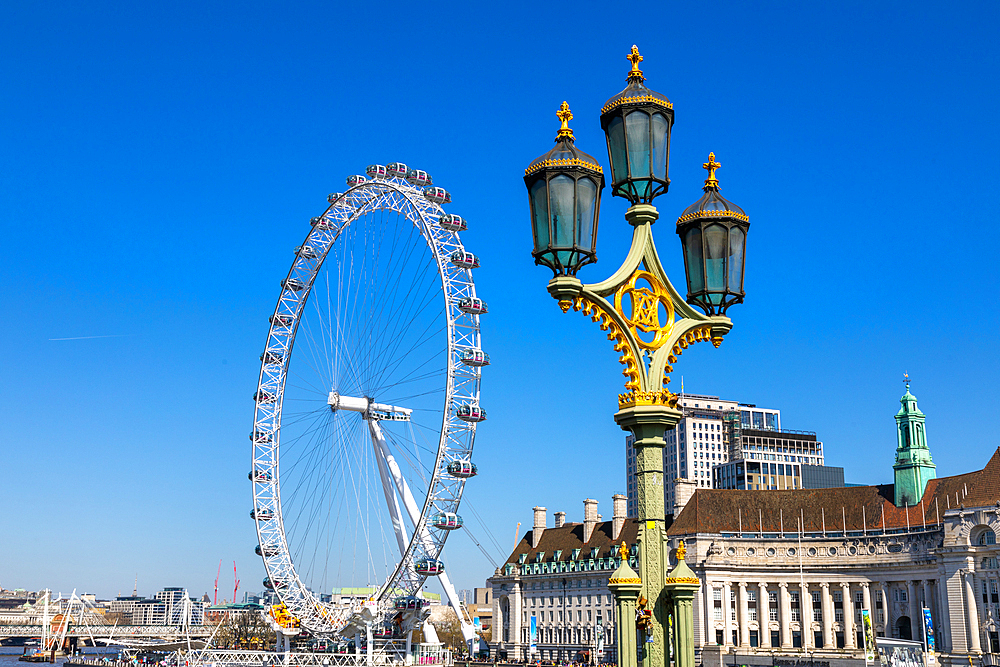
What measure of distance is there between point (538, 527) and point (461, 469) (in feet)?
197

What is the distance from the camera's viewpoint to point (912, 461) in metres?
99.0

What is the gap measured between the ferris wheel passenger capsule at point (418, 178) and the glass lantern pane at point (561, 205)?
208 feet

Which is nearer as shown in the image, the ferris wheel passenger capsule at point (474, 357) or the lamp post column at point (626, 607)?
the lamp post column at point (626, 607)

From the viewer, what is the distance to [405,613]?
73.4m

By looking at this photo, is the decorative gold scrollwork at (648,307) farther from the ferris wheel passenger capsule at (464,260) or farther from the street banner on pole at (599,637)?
the street banner on pole at (599,637)

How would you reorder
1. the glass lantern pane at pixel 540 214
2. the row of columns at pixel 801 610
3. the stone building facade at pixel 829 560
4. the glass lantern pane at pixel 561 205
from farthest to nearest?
the row of columns at pixel 801 610 < the stone building facade at pixel 829 560 < the glass lantern pane at pixel 540 214 < the glass lantern pane at pixel 561 205

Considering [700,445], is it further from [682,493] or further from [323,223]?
[323,223]

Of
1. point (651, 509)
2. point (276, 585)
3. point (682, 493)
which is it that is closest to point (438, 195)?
point (276, 585)

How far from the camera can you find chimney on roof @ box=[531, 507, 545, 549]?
408ft

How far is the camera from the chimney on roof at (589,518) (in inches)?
4614

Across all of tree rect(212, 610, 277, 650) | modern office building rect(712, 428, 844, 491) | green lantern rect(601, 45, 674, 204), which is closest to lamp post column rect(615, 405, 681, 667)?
green lantern rect(601, 45, 674, 204)

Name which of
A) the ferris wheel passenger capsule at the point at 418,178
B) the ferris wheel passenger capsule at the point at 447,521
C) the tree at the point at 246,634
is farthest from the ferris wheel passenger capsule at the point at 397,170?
the tree at the point at 246,634

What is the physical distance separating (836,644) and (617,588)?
95.3m

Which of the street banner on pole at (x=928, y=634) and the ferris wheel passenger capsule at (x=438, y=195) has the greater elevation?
the ferris wheel passenger capsule at (x=438, y=195)
